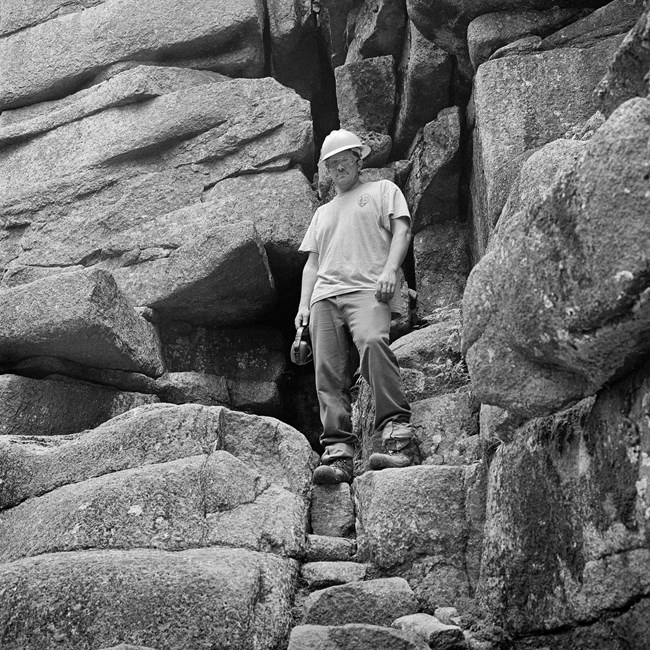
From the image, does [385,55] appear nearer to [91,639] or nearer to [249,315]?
[249,315]

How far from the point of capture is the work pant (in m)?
→ 6.84

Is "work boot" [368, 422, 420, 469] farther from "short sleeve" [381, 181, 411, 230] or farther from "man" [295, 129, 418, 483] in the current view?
"short sleeve" [381, 181, 411, 230]

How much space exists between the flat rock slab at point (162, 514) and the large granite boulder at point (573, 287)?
178 cm

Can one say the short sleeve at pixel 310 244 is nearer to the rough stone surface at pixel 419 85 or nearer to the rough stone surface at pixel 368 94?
the rough stone surface at pixel 419 85

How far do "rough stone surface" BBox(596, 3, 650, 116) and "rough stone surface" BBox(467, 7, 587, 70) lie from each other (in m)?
5.24

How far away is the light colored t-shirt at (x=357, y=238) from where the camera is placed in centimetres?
750

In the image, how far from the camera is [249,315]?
32.7 ft

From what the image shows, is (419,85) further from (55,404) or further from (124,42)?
(55,404)

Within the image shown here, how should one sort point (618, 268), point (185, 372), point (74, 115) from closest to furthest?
point (618, 268), point (185, 372), point (74, 115)

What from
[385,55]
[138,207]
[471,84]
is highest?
[385,55]

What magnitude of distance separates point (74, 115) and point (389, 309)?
6.52m

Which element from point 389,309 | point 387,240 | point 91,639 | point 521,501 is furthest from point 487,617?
point 387,240

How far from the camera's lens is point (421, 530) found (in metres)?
5.49

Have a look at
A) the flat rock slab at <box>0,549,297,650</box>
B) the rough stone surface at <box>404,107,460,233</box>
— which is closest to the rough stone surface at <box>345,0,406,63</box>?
the rough stone surface at <box>404,107,460,233</box>
